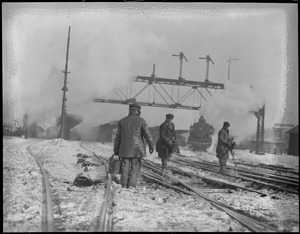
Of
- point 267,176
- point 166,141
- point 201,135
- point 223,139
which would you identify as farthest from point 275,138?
point 166,141

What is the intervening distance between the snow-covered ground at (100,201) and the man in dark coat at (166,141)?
25cm

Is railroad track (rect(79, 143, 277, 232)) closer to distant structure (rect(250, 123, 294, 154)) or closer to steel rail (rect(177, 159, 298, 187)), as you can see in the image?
steel rail (rect(177, 159, 298, 187))

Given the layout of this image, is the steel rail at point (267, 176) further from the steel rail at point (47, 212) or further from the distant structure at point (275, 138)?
the steel rail at point (47, 212)

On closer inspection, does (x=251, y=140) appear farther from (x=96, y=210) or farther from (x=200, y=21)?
(x=96, y=210)

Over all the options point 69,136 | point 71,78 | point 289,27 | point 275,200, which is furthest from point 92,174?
point 289,27

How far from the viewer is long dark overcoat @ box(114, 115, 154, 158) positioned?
5371 millimetres

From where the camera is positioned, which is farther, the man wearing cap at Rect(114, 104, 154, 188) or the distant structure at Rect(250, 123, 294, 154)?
the man wearing cap at Rect(114, 104, 154, 188)

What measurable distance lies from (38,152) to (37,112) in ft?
2.80

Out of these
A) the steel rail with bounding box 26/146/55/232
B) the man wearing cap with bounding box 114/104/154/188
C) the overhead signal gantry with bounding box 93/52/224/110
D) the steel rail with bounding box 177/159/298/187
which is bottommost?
the steel rail with bounding box 26/146/55/232

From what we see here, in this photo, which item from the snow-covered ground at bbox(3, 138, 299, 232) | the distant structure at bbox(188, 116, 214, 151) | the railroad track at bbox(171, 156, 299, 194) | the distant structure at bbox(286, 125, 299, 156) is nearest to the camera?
the snow-covered ground at bbox(3, 138, 299, 232)

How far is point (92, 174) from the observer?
18.5 feet

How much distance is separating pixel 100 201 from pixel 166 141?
1550 mm

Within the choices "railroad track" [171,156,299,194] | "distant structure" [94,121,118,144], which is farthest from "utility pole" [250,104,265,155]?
"distant structure" [94,121,118,144]

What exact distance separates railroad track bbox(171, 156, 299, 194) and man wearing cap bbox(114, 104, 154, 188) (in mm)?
780
